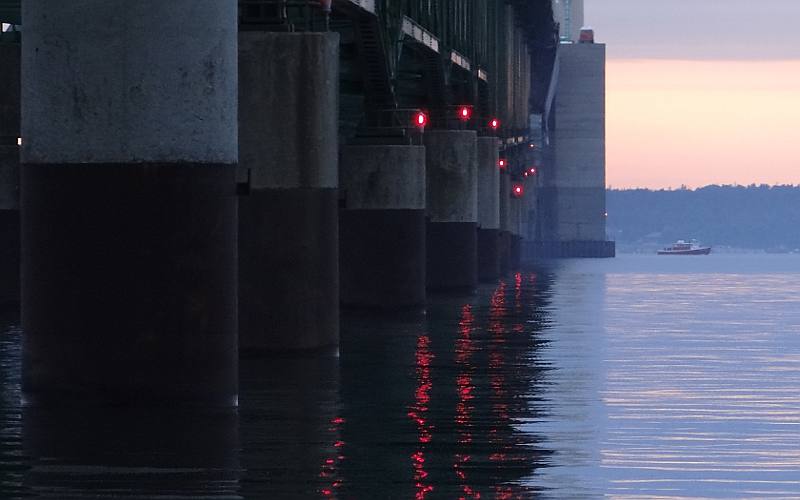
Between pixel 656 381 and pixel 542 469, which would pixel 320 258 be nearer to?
pixel 656 381

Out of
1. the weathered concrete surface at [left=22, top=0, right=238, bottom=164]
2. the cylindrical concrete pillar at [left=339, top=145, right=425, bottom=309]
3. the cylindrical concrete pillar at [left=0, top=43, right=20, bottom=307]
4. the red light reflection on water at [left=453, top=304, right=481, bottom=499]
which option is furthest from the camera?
the cylindrical concrete pillar at [left=0, top=43, right=20, bottom=307]

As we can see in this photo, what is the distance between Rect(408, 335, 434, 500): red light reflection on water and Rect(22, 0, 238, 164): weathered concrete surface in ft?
11.9

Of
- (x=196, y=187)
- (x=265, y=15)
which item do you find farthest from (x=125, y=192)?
(x=265, y=15)

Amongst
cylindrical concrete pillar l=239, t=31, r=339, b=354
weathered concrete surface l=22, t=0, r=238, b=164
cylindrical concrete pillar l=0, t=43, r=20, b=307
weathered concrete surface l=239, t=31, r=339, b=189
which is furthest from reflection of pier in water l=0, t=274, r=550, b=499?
cylindrical concrete pillar l=0, t=43, r=20, b=307

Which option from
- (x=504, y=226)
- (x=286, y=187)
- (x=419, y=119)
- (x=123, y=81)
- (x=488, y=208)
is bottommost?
(x=504, y=226)

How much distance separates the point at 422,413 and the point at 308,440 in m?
3.61

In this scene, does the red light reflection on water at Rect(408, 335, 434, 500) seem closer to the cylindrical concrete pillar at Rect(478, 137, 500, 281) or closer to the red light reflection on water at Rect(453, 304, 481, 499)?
the red light reflection on water at Rect(453, 304, 481, 499)

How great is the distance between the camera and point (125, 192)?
21141mm

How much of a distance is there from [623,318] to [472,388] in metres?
26.5

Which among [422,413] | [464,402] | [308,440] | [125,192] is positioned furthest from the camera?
[464,402]

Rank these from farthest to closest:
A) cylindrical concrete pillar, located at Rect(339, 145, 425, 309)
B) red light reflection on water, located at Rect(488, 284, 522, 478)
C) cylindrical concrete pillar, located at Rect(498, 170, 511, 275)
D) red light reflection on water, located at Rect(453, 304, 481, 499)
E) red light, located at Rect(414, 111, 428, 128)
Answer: cylindrical concrete pillar, located at Rect(498, 170, 511, 275)
red light, located at Rect(414, 111, 428, 128)
cylindrical concrete pillar, located at Rect(339, 145, 425, 309)
red light reflection on water, located at Rect(488, 284, 522, 478)
red light reflection on water, located at Rect(453, 304, 481, 499)

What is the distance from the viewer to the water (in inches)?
671

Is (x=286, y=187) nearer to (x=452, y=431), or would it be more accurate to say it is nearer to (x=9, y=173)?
(x=452, y=431)

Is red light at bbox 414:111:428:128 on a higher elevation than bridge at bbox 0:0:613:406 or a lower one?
higher
